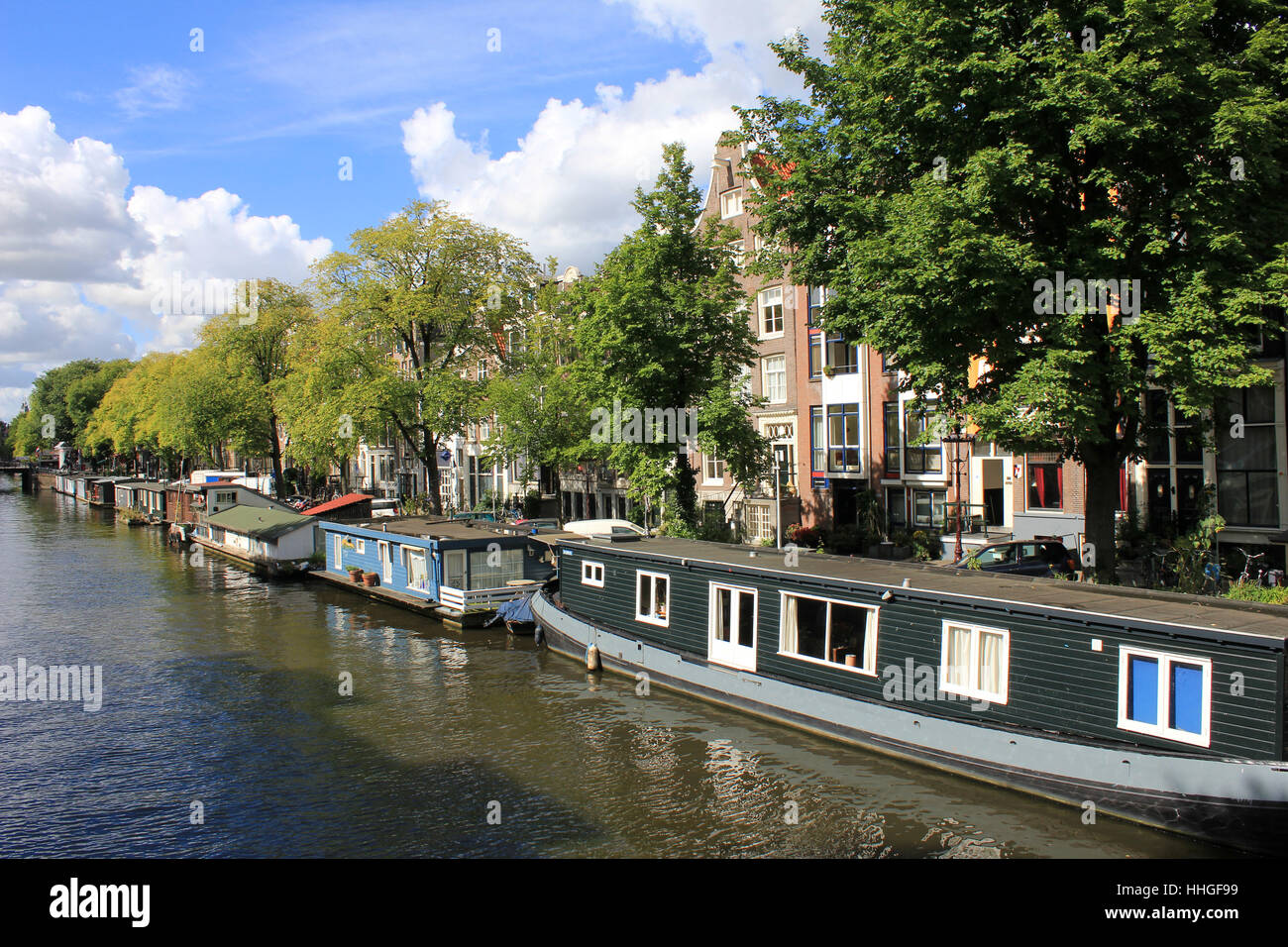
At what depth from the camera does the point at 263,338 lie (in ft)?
235

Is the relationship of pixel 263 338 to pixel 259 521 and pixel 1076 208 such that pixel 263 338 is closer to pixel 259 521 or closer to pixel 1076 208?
pixel 259 521

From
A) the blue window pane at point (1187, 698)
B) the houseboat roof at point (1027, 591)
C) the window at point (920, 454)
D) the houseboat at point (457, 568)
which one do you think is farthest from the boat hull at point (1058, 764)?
the window at point (920, 454)

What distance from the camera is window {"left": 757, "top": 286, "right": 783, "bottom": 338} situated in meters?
43.9

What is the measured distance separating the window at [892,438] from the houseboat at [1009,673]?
16.8 m

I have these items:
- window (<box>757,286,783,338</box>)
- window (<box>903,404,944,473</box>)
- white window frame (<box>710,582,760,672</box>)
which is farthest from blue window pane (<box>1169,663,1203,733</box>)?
window (<box>757,286,783,338</box>)

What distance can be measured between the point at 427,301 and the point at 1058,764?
140ft

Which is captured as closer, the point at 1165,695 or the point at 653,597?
the point at 1165,695

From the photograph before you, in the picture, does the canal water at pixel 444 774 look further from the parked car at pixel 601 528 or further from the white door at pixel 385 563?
the white door at pixel 385 563

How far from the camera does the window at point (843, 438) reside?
40.3m

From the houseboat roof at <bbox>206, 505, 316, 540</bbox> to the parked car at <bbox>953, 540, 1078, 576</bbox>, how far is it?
34929 mm

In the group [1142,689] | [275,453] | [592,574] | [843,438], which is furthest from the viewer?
[275,453]

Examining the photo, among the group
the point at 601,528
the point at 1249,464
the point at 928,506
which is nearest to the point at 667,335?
the point at 601,528

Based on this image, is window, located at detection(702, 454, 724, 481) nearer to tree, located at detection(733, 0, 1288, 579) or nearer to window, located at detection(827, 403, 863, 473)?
window, located at detection(827, 403, 863, 473)
